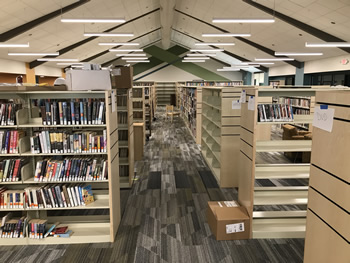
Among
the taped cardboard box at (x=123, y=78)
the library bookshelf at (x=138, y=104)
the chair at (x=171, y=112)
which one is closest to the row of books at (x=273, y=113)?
the taped cardboard box at (x=123, y=78)

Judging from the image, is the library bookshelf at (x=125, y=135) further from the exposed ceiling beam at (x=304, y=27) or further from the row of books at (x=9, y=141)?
the exposed ceiling beam at (x=304, y=27)

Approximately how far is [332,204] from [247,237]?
2.02 metres

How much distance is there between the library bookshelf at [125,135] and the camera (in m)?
5.68

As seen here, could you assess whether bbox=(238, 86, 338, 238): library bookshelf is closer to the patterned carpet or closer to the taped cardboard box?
the patterned carpet

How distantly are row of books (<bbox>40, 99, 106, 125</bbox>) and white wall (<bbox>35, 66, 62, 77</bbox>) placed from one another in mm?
14057

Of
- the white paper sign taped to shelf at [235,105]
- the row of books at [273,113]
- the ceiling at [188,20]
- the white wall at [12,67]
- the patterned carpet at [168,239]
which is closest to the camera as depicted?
the patterned carpet at [168,239]

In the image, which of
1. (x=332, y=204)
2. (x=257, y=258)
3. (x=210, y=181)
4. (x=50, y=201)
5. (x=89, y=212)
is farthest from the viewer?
(x=210, y=181)

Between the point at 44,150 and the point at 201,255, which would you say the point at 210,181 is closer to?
the point at 201,255

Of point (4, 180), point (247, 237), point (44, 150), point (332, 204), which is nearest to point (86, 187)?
point (44, 150)

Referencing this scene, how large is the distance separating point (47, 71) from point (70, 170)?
52.1ft

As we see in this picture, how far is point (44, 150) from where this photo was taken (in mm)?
3572

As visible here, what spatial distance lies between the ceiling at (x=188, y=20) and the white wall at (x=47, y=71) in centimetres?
170

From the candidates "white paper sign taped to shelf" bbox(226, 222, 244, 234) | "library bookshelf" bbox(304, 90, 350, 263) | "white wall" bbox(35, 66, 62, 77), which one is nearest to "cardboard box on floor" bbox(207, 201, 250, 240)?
"white paper sign taped to shelf" bbox(226, 222, 244, 234)

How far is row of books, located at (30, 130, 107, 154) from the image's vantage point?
140 inches
